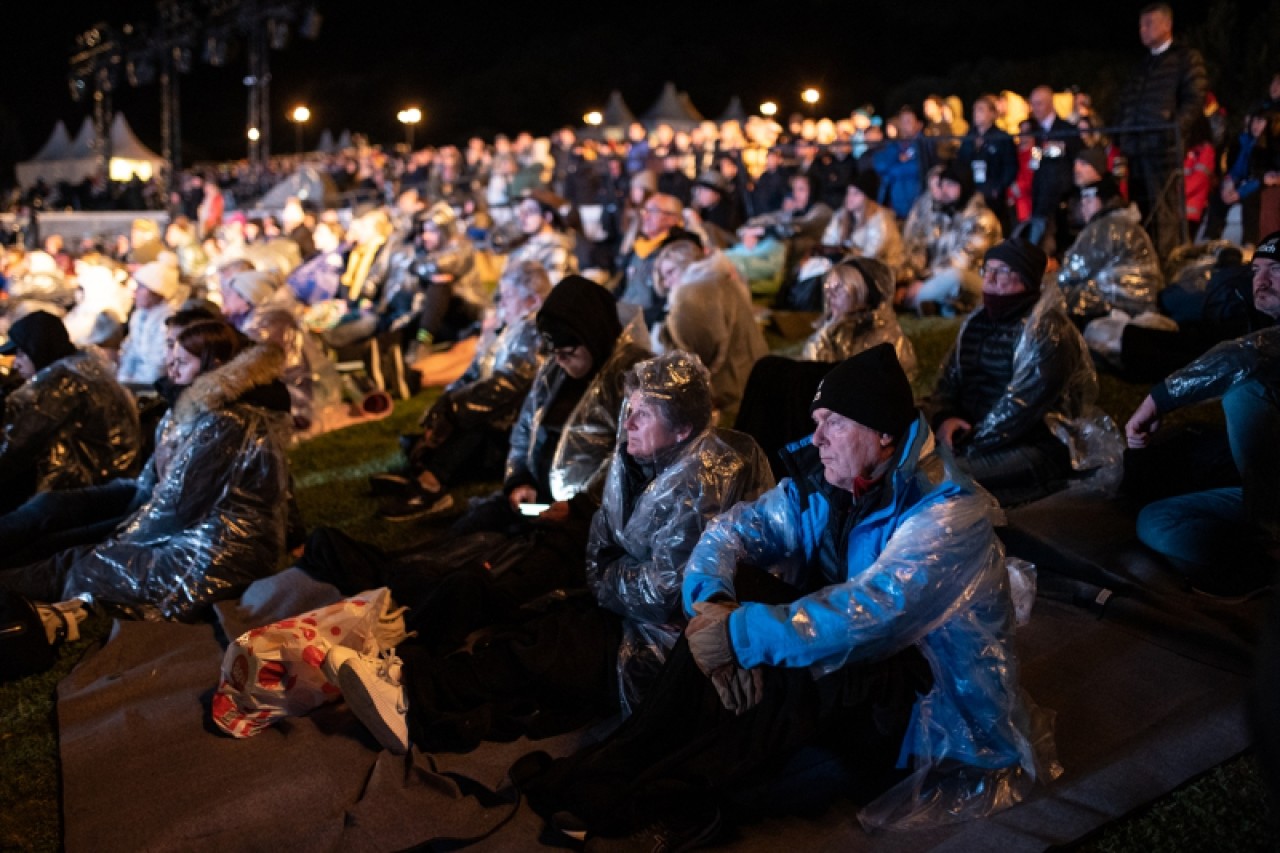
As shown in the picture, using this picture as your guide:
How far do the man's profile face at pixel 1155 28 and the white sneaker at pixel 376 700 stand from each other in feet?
27.3

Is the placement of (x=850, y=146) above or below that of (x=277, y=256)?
above

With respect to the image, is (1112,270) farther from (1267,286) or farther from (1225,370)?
(1225,370)

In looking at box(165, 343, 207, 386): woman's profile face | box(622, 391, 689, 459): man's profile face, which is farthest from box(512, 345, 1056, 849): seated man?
box(165, 343, 207, 386): woman's profile face

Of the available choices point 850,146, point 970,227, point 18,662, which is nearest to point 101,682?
point 18,662

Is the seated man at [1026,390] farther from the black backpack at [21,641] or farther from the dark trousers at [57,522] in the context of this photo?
the dark trousers at [57,522]

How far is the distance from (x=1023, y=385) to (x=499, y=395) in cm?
284

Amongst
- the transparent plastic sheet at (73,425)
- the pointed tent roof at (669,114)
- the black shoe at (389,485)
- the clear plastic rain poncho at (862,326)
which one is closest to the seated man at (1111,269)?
the clear plastic rain poncho at (862,326)

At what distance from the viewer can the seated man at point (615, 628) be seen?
3.72m

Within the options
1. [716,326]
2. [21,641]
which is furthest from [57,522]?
[716,326]

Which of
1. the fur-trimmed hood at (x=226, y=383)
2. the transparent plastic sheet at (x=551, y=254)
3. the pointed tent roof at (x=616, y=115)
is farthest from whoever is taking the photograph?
the pointed tent roof at (x=616, y=115)

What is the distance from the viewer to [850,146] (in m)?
13.1

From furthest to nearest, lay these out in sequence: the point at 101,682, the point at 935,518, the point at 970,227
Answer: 1. the point at 970,227
2. the point at 101,682
3. the point at 935,518

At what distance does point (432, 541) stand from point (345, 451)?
102 inches

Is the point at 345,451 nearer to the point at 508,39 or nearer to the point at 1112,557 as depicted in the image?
the point at 1112,557
